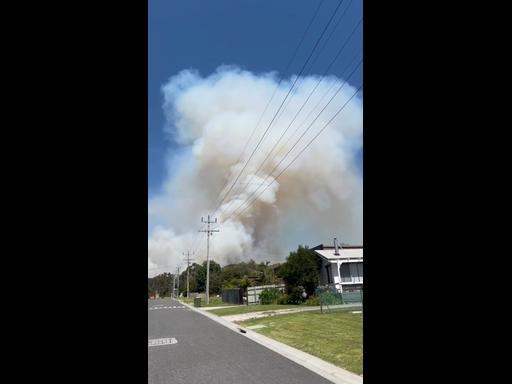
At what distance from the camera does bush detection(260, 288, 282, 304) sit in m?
39.0

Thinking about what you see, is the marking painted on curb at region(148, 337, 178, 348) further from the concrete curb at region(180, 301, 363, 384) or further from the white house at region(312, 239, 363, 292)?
the white house at region(312, 239, 363, 292)

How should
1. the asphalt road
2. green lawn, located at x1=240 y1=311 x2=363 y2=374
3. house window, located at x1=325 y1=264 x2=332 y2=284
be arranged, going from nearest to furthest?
the asphalt road, green lawn, located at x1=240 y1=311 x2=363 y2=374, house window, located at x1=325 y1=264 x2=332 y2=284

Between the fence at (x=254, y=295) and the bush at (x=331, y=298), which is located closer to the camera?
the bush at (x=331, y=298)

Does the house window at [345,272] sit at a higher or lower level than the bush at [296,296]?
higher

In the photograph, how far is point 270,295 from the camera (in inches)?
1555

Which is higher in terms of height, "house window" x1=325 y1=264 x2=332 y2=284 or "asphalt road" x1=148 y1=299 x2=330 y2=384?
"house window" x1=325 y1=264 x2=332 y2=284

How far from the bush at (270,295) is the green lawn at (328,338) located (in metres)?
19.1

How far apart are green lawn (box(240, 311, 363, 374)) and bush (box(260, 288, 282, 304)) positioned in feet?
62.8

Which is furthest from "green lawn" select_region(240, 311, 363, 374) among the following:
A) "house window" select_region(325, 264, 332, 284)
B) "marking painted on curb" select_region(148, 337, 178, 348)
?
"house window" select_region(325, 264, 332, 284)

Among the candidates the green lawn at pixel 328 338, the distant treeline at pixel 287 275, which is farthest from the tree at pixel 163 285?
the green lawn at pixel 328 338

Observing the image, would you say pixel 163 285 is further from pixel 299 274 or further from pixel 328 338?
pixel 328 338

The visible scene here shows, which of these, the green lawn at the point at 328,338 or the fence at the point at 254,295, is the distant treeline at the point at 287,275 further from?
the green lawn at the point at 328,338

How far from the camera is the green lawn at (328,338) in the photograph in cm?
1040
